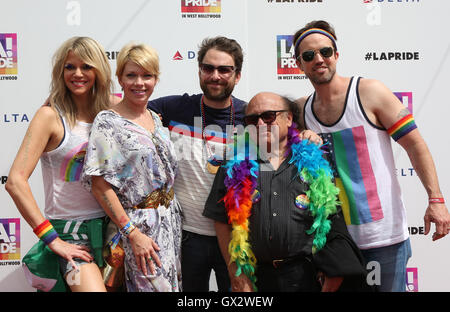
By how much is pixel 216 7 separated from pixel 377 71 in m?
1.31

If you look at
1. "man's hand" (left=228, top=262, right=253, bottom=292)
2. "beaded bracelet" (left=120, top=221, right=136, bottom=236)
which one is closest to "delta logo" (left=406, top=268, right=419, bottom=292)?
"man's hand" (left=228, top=262, right=253, bottom=292)

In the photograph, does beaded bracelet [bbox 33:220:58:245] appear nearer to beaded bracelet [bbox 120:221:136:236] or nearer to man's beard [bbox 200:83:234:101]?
beaded bracelet [bbox 120:221:136:236]

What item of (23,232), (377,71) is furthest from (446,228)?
(23,232)

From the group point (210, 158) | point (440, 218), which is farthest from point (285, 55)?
point (440, 218)

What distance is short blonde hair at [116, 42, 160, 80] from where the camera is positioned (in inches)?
70.9

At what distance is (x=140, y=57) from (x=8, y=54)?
5.40 feet

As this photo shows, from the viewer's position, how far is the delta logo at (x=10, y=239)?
9.58 feet

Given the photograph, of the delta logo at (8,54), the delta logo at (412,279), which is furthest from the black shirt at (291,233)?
the delta logo at (8,54)

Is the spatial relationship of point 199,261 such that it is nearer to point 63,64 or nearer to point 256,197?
point 256,197

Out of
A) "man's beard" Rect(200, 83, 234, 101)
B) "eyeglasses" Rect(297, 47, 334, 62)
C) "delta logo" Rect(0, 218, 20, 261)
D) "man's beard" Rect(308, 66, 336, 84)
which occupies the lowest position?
"delta logo" Rect(0, 218, 20, 261)

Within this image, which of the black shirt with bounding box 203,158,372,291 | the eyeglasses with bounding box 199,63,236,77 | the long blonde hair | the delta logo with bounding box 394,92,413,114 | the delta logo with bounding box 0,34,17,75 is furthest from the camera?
the delta logo with bounding box 394,92,413,114

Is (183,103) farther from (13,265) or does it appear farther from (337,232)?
(13,265)

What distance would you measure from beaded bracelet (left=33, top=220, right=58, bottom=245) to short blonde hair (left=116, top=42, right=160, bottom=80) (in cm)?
78

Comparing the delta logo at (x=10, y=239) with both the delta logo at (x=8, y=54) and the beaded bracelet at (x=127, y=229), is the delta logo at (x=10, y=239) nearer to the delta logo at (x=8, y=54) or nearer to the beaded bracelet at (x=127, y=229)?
the delta logo at (x=8, y=54)
